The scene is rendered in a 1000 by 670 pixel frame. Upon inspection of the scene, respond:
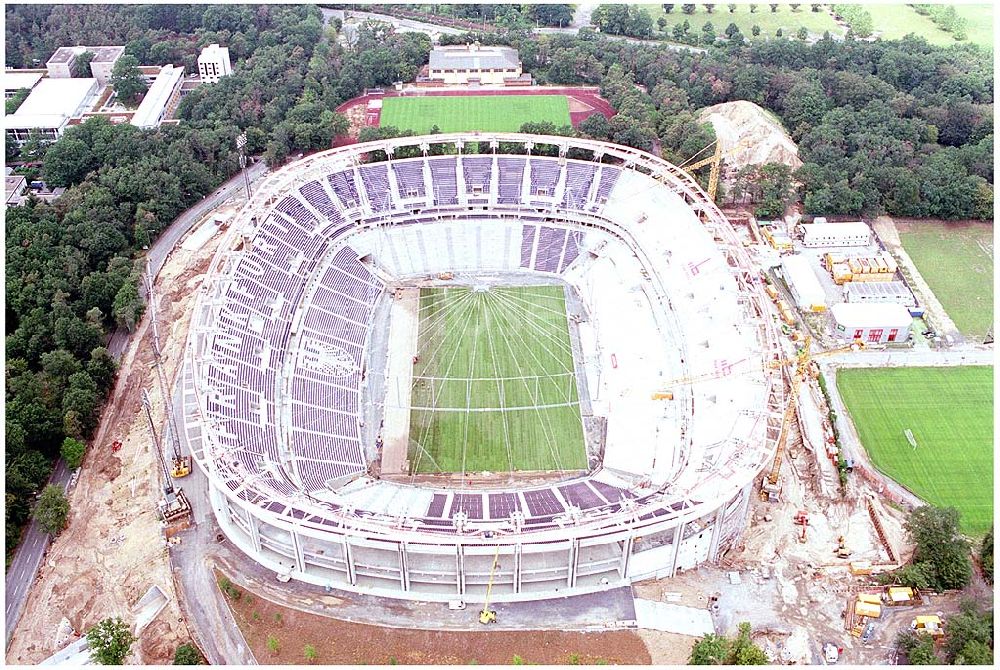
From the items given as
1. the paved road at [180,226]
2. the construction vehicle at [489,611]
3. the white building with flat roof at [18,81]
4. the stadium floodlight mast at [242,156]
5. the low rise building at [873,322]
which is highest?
the white building with flat roof at [18,81]

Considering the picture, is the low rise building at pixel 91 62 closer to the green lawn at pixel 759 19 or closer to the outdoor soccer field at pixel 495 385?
the outdoor soccer field at pixel 495 385

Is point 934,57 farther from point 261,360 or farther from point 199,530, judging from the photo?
point 199,530

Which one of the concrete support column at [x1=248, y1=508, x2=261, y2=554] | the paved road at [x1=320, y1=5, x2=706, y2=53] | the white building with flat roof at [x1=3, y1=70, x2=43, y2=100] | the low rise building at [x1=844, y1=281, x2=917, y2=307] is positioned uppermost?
the paved road at [x1=320, y1=5, x2=706, y2=53]

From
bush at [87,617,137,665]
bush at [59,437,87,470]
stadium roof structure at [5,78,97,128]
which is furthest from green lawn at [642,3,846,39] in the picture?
bush at [87,617,137,665]

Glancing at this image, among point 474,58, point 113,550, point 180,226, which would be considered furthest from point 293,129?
point 113,550

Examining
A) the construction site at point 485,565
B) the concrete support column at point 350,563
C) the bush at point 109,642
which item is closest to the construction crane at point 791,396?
the construction site at point 485,565

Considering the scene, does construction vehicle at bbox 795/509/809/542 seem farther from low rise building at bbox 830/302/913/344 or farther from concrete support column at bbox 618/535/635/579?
low rise building at bbox 830/302/913/344

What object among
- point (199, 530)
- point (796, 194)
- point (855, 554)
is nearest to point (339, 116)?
point (796, 194)
